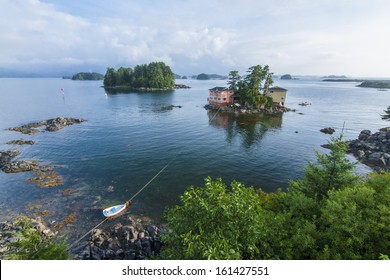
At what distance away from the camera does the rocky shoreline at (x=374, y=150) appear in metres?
38.6

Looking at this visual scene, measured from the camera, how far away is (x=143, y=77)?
17275cm

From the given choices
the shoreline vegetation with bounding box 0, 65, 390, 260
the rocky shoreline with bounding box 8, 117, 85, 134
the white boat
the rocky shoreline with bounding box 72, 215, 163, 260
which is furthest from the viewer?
the rocky shoreline with bounding box 8, 117, 85, 134

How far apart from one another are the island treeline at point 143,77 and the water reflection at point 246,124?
10296cm

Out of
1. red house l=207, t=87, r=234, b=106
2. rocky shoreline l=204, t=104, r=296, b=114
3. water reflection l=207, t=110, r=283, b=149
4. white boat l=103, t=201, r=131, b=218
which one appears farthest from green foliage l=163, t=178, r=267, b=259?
red house l=207, t=87, r=234, b=106

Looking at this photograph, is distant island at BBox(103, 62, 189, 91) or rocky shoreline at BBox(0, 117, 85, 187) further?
distant island at BBox(103, 62, 189, 91)

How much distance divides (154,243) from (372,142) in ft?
187

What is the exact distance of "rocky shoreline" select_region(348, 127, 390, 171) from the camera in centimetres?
3862

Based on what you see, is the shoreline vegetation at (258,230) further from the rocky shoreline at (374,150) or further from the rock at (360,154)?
the rock at (360,154)

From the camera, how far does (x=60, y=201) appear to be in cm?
2700

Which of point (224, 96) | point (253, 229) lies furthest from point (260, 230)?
point (224, 96)

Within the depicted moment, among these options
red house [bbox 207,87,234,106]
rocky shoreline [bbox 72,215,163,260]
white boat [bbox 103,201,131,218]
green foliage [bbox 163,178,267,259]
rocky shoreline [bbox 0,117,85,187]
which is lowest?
rocky shoreline [bbox 72,215,163,260]

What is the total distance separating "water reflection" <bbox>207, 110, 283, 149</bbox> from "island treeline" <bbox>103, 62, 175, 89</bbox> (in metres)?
103

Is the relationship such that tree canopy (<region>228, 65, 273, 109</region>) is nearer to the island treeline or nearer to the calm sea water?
the calm sea water


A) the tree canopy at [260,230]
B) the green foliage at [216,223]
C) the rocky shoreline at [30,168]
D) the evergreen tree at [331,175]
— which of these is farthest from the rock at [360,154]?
the rocky shoreline at [30,168]
